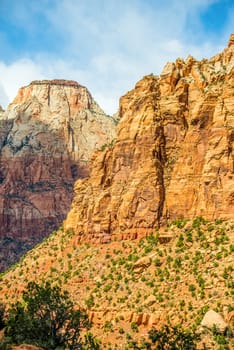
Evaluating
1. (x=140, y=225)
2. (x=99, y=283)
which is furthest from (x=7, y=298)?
(x=140, y=225)

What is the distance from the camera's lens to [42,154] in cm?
16662

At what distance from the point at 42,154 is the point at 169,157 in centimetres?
9425

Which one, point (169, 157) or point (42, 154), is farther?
point (42, 154)

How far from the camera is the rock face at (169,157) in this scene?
7006 centimetres

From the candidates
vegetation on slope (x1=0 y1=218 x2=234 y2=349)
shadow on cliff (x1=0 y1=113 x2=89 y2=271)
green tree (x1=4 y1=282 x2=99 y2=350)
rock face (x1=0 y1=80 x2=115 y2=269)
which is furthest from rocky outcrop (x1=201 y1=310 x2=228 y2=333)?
shadow on cliff (x1=0 y1=113 x2=89 y2=271)

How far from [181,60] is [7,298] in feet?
127

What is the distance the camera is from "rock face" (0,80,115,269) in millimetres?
160750

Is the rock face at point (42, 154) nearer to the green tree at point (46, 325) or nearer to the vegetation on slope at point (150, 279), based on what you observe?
the vegetation on slope at point (150, 279)

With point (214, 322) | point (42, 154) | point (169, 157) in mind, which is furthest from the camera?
point (42, 154)

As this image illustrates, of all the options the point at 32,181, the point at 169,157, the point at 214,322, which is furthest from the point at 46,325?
the point at 32,181

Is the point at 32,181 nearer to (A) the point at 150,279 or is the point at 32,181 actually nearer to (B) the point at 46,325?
(A) the point at 150,279

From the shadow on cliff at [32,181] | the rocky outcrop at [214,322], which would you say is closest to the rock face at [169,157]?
the rocky outcrop at [214,322]

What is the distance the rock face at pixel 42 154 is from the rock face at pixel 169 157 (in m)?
77.0

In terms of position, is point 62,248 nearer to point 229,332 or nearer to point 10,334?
point 10,334
